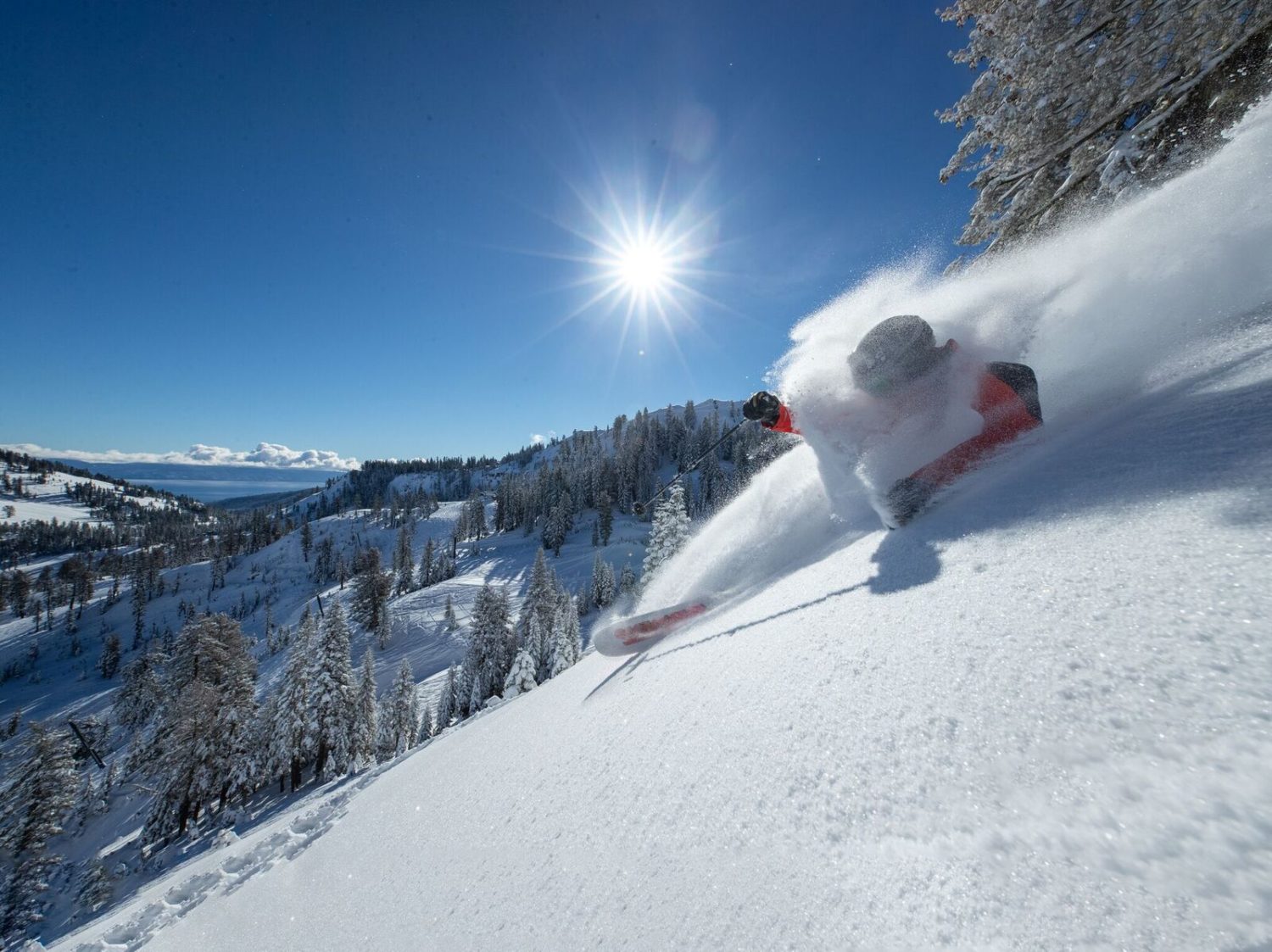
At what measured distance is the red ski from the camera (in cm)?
540

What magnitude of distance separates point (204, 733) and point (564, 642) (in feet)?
64.5

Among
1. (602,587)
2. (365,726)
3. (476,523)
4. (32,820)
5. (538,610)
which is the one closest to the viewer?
(32,820)

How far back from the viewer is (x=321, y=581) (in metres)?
106

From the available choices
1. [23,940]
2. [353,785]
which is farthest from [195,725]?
[353,785]

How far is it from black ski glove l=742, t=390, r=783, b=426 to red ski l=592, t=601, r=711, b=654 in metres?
2.22

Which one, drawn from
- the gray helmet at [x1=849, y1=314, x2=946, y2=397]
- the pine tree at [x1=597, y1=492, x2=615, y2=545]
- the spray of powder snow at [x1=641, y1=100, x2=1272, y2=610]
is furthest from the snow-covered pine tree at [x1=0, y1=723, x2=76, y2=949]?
the pine tree at [x1=597, y1=492, x2=615, y2=545]

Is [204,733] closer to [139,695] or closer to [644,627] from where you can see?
[644,627]

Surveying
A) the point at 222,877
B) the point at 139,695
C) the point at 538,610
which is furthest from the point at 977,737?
the point at 139,695

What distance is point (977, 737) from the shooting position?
1.38m

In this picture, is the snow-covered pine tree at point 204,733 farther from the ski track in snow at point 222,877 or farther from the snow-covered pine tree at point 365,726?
the ski track in snow at point 222,877

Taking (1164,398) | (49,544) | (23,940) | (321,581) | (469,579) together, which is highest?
(49,544)

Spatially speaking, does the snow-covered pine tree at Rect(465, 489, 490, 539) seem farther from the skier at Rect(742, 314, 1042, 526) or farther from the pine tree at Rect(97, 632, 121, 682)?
the skier at Rect(742, 314, 1042, 526)

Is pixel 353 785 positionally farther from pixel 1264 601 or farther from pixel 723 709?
pixel 1264 601

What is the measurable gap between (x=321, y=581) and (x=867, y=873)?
130 metres
